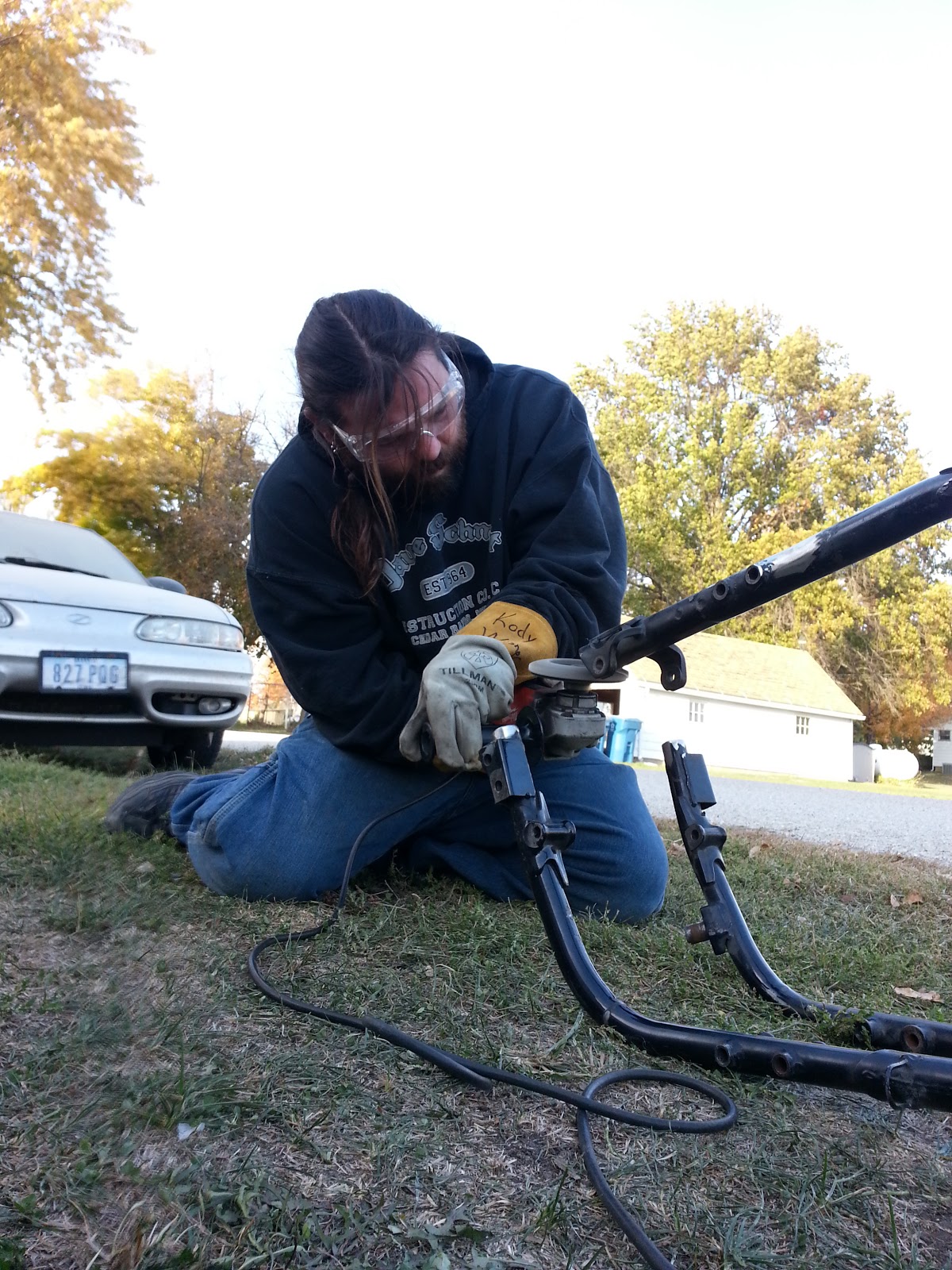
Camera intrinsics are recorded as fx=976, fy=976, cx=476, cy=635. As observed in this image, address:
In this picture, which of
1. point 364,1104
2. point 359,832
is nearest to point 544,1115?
point 364,1104

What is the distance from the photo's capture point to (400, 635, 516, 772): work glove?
198 cm

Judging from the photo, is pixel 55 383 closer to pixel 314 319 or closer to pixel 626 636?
pixel 314 319

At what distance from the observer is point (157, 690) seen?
470cm

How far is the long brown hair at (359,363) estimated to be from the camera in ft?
7.08

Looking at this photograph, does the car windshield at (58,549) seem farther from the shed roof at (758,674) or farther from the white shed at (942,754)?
the white shed at (942,754)

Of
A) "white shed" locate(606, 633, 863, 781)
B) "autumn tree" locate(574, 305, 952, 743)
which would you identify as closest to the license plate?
"white shed" locate(606, 633, 863, 781)

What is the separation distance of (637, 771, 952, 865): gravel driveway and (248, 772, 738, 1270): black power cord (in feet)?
11.7

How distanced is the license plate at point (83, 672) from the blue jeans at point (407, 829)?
2054mm

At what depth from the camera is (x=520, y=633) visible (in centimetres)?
209

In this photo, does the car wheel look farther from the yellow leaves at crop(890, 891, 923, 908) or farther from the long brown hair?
the yellow leaves at crop(890, 891, 923, 908)

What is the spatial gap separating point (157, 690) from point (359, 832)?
8.42 ft

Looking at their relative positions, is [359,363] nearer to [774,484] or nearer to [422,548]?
[422,548]

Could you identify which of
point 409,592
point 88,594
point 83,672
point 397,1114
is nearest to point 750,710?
point 88,594

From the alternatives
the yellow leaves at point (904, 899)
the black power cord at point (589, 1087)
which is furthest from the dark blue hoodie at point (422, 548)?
the yellow leaves at point (904, 899)
